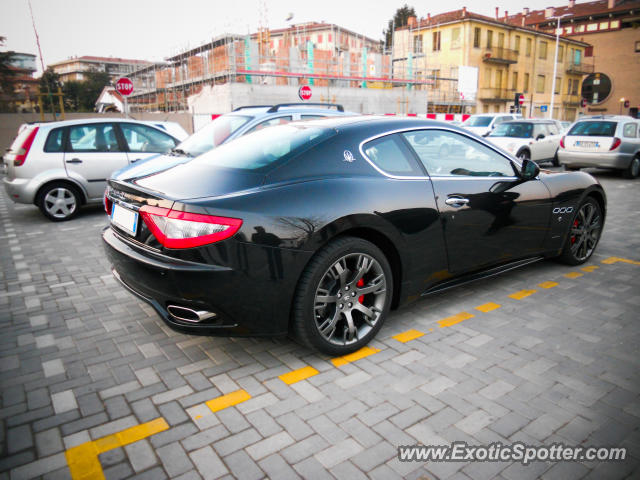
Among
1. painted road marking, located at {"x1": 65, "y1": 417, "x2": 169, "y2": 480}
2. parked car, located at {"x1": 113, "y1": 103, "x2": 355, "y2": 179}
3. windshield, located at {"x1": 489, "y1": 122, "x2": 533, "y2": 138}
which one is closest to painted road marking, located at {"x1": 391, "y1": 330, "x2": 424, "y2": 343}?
painted road marking, located at {"x1": 65, "y1": 417, "x2": 169, "y2": 480}

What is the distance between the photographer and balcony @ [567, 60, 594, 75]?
56.1m

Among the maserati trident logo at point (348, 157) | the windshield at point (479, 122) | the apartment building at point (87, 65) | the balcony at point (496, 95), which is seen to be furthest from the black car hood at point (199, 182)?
the apartment building at point (87, 65)

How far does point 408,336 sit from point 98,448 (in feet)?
6.93

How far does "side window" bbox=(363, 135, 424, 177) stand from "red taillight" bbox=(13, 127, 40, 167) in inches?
247

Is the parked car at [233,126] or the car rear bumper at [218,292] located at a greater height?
the parked car at [233,126]

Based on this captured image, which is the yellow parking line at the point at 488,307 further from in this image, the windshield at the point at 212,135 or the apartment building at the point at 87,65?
the apartment building at the point at 87,65

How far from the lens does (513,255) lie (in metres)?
4.12

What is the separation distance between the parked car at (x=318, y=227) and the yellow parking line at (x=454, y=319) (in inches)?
10.8

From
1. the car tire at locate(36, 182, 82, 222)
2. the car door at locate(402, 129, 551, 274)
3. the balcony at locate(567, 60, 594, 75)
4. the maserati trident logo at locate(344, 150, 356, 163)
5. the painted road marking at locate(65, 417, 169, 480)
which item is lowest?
the painted road marking at locate(65, 417, 169, 480)

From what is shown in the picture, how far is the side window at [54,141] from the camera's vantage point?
24.0 feet

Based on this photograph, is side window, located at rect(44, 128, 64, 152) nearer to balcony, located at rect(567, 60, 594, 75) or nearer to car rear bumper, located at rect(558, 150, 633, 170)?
car rear bumper, located at rect(558, 150, 633, 170)

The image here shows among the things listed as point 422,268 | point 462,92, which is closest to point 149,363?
point 422,268

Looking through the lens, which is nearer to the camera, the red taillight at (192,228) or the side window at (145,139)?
the red taillight at (192,228)

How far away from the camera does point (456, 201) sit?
3527mm
